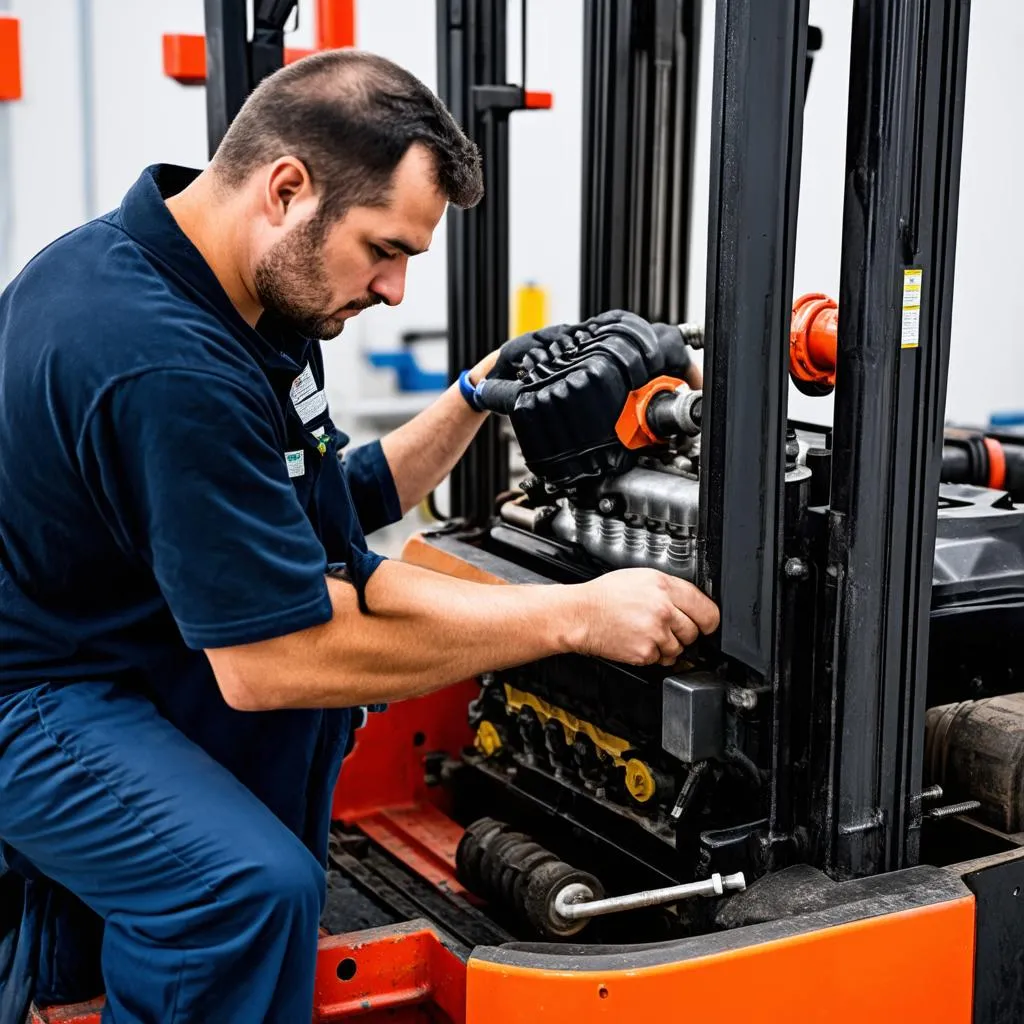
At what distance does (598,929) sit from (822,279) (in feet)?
14.8

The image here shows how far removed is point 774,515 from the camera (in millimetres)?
1927

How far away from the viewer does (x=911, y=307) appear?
188 centimetres

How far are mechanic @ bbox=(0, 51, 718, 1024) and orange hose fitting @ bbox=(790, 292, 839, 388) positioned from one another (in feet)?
1.43

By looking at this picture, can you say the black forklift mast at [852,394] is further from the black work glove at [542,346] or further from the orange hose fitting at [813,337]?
the black work glove at [542,346]

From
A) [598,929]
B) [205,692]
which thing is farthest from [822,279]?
[205,692]

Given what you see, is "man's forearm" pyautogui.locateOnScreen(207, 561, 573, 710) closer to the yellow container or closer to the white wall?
the white wall

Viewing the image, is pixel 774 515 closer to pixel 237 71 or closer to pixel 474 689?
pixel 474 689

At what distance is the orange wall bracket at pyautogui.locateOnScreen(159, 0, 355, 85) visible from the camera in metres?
3.55

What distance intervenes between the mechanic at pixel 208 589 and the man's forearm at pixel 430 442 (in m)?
0.61

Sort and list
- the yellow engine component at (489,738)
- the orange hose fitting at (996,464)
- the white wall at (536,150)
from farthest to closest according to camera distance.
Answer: the white wall at (536,150) < the orange hose fitting at (996,464) < the yellow engine component at (489,738)

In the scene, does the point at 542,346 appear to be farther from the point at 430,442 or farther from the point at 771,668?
the point at 771,668

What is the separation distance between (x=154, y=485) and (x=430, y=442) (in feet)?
3.27

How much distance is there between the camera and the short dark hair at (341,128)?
173cm

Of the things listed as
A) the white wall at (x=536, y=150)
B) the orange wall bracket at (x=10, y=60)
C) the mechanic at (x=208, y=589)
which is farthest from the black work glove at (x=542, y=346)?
the orange wall bracket at (x=10, y=60)
